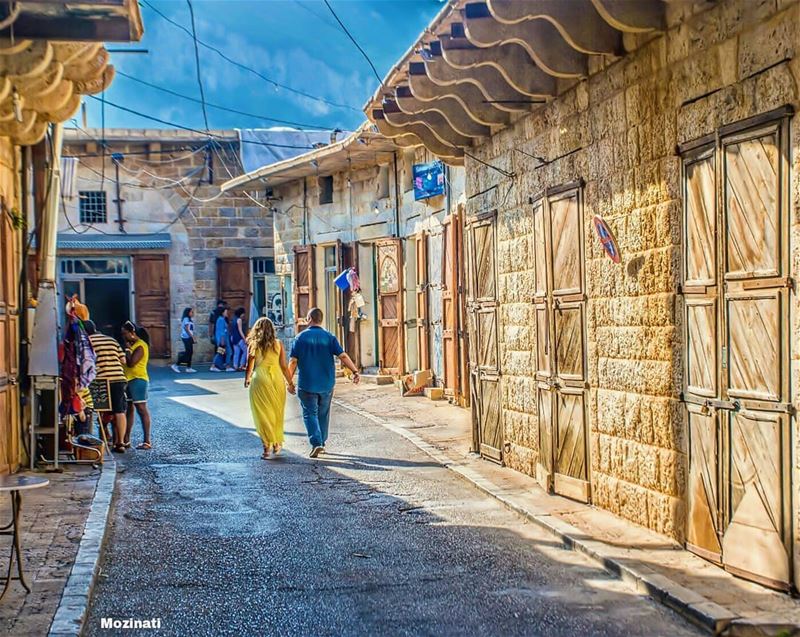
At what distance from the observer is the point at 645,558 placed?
273 inches

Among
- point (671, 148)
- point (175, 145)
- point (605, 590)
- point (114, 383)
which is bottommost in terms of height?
point (605, 590)

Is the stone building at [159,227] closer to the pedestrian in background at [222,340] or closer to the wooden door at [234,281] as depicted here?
the wooden door at [234,281]

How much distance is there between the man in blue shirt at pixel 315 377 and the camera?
40.5 ft

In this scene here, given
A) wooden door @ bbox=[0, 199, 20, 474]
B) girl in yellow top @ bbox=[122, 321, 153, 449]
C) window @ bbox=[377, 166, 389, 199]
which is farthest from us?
window @ bbox=[377, 166, 389, 199]

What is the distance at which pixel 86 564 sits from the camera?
6.94m

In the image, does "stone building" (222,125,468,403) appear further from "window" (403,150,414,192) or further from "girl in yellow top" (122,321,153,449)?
"girl in yellow top" (122,321,153,449)

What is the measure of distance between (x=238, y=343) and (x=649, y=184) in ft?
69.3

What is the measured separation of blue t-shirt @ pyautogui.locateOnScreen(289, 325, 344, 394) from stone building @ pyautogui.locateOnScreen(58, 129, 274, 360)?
1696cm

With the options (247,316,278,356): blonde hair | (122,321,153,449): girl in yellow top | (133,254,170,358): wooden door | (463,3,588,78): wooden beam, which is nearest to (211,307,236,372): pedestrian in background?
(133,254,170,358): wooden door

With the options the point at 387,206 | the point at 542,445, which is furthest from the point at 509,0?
the point at 387,206

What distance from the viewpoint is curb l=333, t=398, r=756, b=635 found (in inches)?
220

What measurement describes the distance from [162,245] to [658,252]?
74.1 ft

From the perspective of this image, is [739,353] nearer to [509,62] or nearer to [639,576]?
[639,576]

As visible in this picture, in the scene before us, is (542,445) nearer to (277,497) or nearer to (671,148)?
(277,497)
